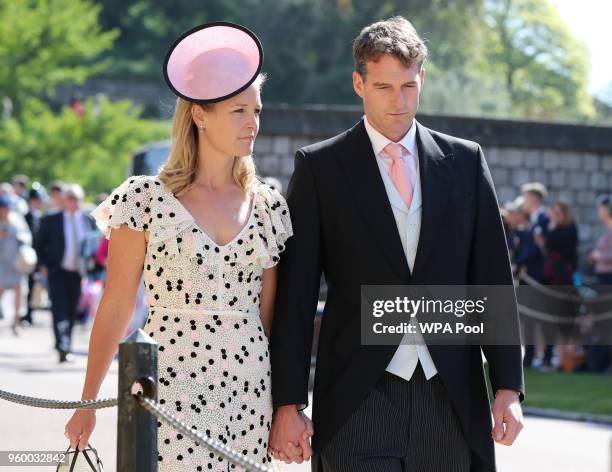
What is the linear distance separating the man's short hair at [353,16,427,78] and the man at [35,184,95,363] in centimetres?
1005

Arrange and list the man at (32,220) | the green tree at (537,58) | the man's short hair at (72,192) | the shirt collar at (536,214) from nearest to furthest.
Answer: the shirt collar at (536,214)
the man's short hair at (72,192)
the man at (32,220)
the green tree at (537,58)

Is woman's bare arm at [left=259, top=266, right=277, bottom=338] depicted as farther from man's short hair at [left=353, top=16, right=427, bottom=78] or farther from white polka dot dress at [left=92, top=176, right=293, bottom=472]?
man's short hair at [left=353, top=16, right=427, bottom=78]

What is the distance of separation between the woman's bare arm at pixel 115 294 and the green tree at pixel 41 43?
101 feet

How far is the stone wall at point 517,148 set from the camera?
1931 centimetres

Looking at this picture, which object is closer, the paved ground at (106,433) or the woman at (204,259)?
the woman at (204,259)

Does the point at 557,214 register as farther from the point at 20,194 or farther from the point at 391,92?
the point at 20,194

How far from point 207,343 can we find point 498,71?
2789 inches

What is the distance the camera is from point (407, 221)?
190 inches

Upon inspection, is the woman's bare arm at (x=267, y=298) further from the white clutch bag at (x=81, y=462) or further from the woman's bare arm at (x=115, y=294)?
the white clutch bag at (x=81, y=462)

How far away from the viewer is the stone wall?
19.3 metres

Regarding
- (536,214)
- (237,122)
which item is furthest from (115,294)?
(536,214)

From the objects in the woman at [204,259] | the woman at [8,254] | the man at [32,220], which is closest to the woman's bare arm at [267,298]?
A: the woman at [204,259]

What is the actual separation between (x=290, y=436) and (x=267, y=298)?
53cm

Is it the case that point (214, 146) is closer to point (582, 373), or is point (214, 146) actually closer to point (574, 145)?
point (582, 373)
